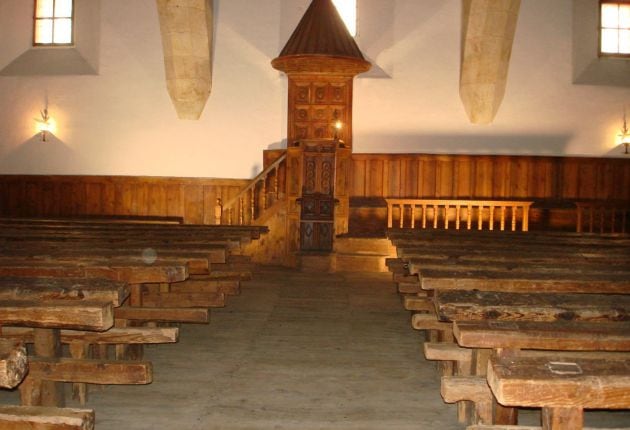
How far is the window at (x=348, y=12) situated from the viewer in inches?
454

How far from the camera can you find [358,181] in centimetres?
1177

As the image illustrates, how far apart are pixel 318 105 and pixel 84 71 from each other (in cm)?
393

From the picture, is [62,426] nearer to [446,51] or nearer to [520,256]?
[520,256]

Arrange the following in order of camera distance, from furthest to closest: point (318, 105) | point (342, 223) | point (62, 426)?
point (318, 105), point (342, 223), point (62, 426)

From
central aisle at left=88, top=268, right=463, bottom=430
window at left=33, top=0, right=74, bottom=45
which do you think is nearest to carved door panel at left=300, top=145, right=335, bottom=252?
central aisle at left=88, top=268, right=463, bottom=430

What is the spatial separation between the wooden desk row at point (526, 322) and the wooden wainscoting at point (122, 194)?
660 cm

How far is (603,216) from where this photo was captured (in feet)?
35.0

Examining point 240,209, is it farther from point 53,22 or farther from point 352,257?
point 53,22

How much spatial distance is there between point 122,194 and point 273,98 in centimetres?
298

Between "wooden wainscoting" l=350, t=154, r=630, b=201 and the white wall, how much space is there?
165 mm

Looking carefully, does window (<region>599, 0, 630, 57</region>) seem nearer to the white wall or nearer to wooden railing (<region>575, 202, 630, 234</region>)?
the white wall

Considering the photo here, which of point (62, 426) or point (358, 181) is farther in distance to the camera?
point (358, 181)

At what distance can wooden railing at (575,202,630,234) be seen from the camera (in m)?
10.4

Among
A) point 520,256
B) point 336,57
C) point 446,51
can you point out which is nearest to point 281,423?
point 520,256
